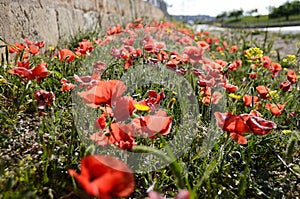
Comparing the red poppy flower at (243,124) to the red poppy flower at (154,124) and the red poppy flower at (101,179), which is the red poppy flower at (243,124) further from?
the red poppy flower at (101,179)

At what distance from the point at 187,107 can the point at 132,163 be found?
663 millimetres

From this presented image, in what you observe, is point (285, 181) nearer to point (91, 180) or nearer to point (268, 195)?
point (268, 195)

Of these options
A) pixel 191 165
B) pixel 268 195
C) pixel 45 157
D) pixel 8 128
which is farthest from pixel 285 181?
pixel 8 128

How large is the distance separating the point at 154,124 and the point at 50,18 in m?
2.67

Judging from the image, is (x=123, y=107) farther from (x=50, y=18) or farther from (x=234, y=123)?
(x=50, y=18)

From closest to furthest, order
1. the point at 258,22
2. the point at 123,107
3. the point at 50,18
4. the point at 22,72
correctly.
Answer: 1. the point at 123,107
2. the point at 22,72
3. the point at 50,18
4. the point at 258,22

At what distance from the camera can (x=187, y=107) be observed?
194 centimetres

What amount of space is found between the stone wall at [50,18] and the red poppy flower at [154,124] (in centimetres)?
169

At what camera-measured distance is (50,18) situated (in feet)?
11.3

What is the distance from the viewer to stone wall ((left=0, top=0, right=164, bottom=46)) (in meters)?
2.59

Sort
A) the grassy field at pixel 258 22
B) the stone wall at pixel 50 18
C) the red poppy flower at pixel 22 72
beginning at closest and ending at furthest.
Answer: the red poppy flower at pixel 22 72
the stone wall at pixel 50 18
the grassy field at pixel 258 22

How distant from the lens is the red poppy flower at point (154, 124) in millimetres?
1096

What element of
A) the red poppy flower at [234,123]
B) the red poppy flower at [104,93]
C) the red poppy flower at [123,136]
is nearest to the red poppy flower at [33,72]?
the red poppy flower at [104,93]

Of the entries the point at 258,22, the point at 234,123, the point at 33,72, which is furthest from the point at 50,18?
the point at 258,22
